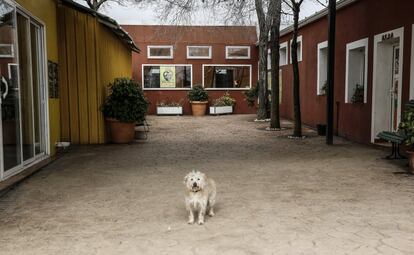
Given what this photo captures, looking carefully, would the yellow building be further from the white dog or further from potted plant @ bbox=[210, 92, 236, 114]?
potted plant @ bbox=[210, 92, 236, 114]

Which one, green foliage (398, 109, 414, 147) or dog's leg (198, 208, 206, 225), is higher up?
green foliage (398, 109, 414, 147)

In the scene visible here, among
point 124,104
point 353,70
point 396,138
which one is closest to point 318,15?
point 353,70

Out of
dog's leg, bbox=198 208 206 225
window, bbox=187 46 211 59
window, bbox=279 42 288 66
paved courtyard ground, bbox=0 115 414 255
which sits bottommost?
paved courtyard ground, bbox=0 115 414 255

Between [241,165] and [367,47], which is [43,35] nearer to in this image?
[241,165]

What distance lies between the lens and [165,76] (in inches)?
844

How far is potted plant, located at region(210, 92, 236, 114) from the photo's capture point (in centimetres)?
2064

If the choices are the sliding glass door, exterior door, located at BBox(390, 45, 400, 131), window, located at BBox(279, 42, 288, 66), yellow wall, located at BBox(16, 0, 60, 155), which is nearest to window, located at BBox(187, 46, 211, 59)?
window, located at BBox(279, 42, 288, 66)

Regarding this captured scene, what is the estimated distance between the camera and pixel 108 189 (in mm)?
5883

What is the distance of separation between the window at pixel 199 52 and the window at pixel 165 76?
1.78ft

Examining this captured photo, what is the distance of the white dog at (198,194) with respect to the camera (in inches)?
163

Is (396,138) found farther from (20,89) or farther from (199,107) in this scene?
(199,107)

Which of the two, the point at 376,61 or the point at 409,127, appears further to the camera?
the point at 376,61

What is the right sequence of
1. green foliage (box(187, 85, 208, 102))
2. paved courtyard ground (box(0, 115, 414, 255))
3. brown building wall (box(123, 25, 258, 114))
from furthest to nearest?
brown building wall (box(123, 25, 258, 114))
green foliage (box(187, 85, 208, 102))
paved courtyard ground (box(0, 115, 414, 255))

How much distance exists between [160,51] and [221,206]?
1708cm
